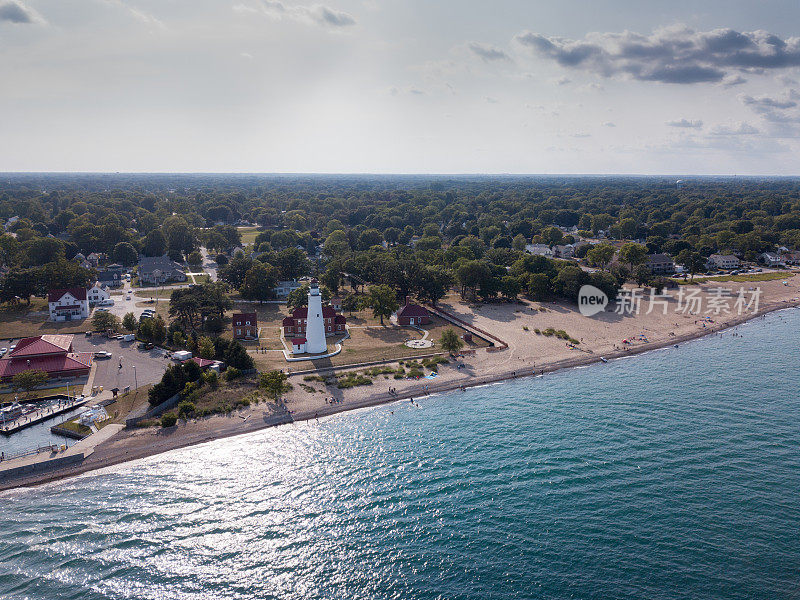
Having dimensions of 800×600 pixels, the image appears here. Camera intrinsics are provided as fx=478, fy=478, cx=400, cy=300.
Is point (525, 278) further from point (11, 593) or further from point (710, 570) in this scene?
point (11, 593)

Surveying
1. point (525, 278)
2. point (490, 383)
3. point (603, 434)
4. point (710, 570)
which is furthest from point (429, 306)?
point (710, 570)

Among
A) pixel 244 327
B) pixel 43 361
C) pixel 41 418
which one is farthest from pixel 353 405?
pixel 43 361

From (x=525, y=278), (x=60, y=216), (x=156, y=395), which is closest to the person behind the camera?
(x=156, y=395)

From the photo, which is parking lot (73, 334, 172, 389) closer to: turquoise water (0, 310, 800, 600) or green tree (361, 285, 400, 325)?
turquoise water (0, 310, 800, 600)

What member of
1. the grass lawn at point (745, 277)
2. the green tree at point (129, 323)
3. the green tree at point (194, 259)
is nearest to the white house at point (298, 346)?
the green tree at point (129, 323)

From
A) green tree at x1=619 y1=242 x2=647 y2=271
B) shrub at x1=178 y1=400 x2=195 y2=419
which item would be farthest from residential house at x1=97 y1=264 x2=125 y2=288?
green tree at x1=619 y1=242 x2=647 y2=271

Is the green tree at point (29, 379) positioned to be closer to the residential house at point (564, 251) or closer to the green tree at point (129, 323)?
the green tree at point (129, 323)
